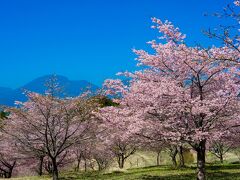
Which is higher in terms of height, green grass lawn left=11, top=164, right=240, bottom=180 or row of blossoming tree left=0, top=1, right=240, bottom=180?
row of blossoming tree left=0, top=1, right=240, bottom=180

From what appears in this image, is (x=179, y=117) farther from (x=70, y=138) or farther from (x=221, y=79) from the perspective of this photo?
(x=70, y=138)

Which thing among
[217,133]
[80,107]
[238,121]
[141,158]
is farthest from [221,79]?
[141,158]

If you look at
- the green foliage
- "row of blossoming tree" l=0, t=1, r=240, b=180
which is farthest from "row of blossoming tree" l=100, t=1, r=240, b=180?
the green foliage

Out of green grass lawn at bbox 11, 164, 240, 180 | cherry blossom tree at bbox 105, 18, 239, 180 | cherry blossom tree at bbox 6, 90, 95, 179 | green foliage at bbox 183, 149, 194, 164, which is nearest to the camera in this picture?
cherry blossom tree at bbox 105, 18, 239, 180

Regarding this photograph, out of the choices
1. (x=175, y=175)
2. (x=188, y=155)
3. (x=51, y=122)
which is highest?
(x=51, y=122)

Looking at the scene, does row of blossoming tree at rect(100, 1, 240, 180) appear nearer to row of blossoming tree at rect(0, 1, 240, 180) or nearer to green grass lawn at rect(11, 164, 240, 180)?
row of blossoming tree at rect(0, 1, 240, 180)

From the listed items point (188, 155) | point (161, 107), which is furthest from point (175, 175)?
point (188, 155)

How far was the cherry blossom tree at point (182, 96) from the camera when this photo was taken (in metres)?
25.3

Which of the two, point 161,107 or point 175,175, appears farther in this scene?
point 175,175

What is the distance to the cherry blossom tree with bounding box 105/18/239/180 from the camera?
25344mm

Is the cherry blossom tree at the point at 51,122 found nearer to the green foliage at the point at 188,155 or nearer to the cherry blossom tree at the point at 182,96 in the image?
the cherry blossom tree at the point at 182,96

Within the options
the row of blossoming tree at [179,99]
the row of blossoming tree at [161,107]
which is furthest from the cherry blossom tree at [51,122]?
the row of blossoming tree at [179,99]

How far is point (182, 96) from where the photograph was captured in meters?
25.8

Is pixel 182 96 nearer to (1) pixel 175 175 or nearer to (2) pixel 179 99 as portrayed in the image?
(2) pixel 179 99
